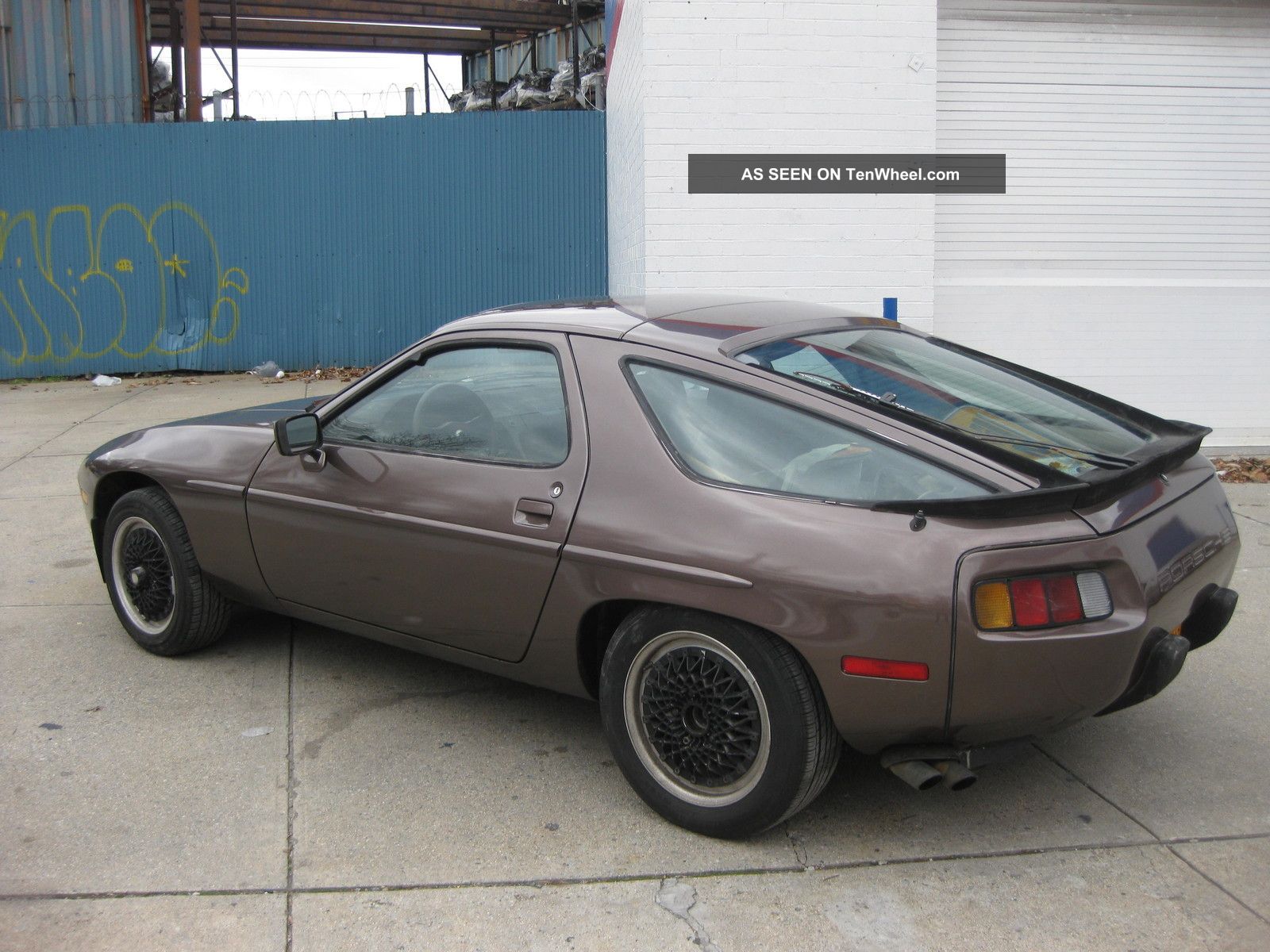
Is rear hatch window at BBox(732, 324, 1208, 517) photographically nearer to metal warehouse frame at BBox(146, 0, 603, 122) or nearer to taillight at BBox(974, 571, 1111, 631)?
taillight at BBox(974, 571, 1111, 631)

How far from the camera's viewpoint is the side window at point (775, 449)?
3.06 metres

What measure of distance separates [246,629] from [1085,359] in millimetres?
6846

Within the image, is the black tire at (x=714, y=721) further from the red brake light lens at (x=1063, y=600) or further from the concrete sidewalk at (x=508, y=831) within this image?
the red brake light lens at (x=1063, y=600)

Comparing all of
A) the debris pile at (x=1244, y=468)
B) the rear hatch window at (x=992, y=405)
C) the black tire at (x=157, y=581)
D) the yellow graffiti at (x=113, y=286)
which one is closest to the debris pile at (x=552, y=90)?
the yellow graffiti at (x=113, y=286)

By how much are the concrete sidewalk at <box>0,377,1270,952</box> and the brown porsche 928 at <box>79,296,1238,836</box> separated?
0.30 metres

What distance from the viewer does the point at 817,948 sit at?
2820 mm

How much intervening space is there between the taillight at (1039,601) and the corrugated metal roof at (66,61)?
14024 millimetres

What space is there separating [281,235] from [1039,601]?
454 inches

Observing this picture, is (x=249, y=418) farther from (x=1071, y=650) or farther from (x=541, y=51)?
(x=541, y=51)

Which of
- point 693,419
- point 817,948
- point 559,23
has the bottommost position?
point 817,948

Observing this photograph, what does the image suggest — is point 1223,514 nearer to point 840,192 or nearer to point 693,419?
point 693,419

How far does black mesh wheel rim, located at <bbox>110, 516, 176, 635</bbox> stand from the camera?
4.70m

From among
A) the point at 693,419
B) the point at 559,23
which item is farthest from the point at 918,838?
the point at 559,23

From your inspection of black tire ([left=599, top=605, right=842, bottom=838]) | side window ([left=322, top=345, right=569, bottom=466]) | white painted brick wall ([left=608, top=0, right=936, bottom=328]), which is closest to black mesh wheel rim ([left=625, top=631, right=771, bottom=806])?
black tire ([left=599, top=605, right=842, bottom=838])
